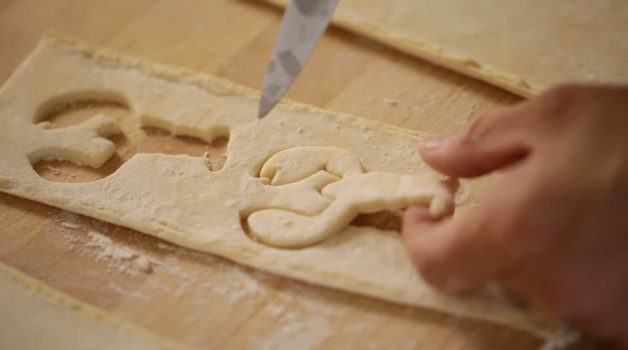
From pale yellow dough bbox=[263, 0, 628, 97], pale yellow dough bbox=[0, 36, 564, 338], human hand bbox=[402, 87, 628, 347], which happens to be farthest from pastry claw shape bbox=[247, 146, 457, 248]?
pale yellow dough bbox=[263, 0, 628, 97]

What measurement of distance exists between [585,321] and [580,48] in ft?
2.51

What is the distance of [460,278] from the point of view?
110 centimetres

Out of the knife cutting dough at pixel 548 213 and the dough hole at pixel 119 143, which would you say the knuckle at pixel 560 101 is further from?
the dough hole at pixel 119 143

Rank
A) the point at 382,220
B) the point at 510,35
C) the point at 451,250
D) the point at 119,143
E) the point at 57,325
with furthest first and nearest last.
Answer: the point at 510,35 < the point at 119,143 < the point at 382,220 < the point at 57,325 < the point at 451,250

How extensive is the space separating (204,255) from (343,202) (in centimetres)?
25

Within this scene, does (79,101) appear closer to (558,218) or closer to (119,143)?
(119,143)

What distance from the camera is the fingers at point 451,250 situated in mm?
1045

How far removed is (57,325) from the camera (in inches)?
47.3

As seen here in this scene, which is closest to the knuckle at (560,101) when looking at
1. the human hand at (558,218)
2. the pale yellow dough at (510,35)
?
the human hand at (558,218)

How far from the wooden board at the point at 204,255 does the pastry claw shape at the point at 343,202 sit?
75 millimetres

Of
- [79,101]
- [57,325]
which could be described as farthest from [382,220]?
[79,101]

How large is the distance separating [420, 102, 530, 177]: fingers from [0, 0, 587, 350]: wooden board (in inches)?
9.1

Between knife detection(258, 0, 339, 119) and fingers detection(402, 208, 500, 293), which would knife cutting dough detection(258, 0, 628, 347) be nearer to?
fingers detection(402, 208, 500, 293)

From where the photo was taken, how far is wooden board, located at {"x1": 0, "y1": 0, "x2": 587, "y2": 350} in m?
1.19
